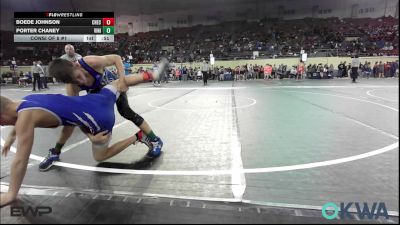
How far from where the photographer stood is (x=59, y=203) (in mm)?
1877

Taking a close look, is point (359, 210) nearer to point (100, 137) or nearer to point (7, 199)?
point (100, 137)

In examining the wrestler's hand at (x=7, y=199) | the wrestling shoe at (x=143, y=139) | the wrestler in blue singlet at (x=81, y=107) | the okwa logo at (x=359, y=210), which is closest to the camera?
the okwa logo at (x=359, y=210)

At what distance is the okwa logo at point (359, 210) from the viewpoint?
1.64 m

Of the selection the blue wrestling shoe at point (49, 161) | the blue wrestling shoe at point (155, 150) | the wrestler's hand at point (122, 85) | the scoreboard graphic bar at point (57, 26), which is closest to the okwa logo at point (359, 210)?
the blue wrestling shoe at point (155, 150)

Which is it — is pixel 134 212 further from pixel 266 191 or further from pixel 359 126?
pixel 359 126

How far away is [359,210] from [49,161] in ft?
7.97

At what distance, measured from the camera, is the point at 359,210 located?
1682mm

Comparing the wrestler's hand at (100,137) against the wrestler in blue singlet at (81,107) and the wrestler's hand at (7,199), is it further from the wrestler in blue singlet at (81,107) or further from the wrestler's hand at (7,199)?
the wrestler's hand at (7,199)

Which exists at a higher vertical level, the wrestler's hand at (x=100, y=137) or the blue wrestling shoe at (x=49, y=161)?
the wrestler's hand at (x=100, y=137)

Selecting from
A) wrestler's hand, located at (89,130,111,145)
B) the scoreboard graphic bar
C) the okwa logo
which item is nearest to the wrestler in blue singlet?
wrestler's hand, located at (89,130,111,145)

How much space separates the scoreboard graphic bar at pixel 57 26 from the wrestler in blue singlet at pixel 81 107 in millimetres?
2348

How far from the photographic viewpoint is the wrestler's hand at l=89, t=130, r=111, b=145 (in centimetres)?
234

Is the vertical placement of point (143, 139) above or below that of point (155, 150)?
above

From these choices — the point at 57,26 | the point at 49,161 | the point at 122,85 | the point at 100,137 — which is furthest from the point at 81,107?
the point at 57,26
